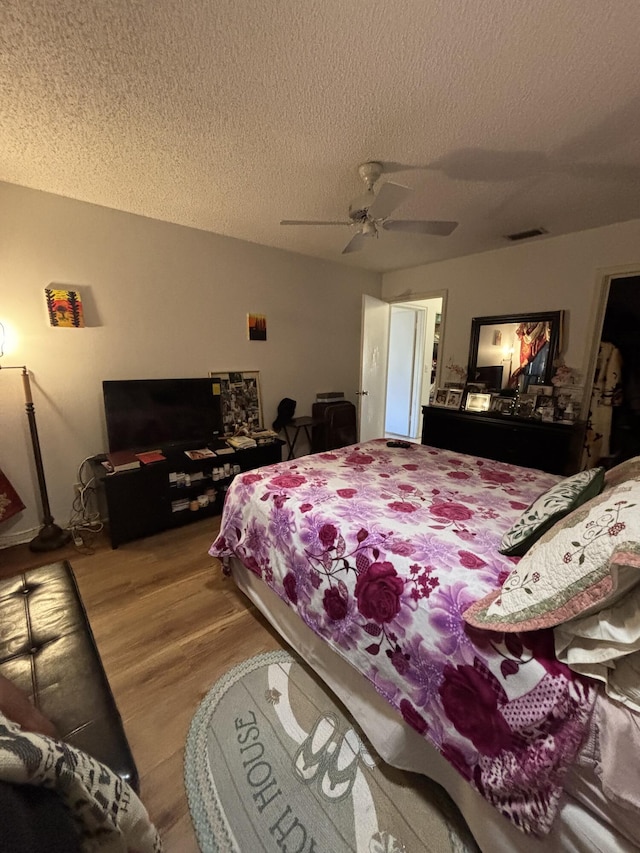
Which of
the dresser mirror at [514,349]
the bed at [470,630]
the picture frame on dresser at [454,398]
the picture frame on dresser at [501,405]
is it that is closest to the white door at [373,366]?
the picture frame on dresser at [454,398]

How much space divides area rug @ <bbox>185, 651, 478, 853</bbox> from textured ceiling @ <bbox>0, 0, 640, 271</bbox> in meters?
2.45

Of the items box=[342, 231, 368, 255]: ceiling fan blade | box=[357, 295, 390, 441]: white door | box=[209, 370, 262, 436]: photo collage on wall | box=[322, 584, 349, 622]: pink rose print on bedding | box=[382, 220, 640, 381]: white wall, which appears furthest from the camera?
box=[357, 295, 390, 441]: white door

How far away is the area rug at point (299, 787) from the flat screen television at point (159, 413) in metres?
1.98

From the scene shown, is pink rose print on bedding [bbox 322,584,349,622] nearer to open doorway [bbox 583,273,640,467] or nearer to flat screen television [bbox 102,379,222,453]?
flat screen television [bbox 102,379,222,453]

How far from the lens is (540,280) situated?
3191 millimetres

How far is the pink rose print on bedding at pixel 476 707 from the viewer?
861 millimetres

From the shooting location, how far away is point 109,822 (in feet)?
1.82

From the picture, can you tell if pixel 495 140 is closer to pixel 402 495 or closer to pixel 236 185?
pixel 236 185

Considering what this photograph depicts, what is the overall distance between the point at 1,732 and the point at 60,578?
3.53ft

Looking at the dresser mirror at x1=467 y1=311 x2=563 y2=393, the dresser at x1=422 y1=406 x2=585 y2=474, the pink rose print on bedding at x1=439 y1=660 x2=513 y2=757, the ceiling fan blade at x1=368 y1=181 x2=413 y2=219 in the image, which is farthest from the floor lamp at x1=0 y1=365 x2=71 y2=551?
the dresser mirror at x1=467 y1=311 x2=563 y2=393

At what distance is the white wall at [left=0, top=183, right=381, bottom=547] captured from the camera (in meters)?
2.37

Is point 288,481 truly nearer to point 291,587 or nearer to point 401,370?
point 291,587

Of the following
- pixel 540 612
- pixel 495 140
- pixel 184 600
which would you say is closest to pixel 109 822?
pixel 540 612

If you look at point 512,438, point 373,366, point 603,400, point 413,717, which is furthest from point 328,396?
point 413,717
